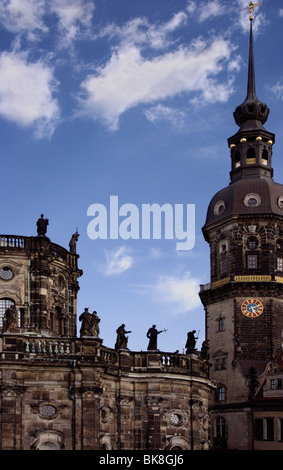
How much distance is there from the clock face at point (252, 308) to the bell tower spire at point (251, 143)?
14.3 m

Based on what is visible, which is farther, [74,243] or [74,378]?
[74,243]

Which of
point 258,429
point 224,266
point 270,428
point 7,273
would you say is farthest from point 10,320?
point 224,266

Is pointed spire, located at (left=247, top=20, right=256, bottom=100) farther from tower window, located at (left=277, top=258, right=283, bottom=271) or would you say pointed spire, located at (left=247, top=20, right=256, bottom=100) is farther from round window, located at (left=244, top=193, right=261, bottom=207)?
tower window, located at (left=277, top=258, right=283, bottom=271)

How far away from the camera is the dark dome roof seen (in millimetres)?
87625

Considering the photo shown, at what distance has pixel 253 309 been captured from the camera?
85125 millimetres

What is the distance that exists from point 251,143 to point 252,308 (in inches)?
753

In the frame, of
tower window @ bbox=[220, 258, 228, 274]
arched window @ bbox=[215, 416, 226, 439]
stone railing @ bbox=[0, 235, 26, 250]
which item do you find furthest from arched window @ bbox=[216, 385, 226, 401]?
stone railing @ bbox=[0, 235, 26, 250]

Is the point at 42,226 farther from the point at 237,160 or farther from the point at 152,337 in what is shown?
the point at 237,160

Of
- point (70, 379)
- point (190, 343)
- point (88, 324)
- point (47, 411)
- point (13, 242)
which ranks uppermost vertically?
point (13, 242)

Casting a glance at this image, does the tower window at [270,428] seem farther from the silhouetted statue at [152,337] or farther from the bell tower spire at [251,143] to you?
the silhouetted statue at [152,337]

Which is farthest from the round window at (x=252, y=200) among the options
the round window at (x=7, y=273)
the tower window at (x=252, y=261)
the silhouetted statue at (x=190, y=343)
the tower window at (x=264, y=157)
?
the round window at (x=7, y=273)

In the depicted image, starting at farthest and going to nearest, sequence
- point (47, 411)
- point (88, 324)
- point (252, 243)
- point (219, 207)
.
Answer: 1. point (219, 207)
2. point (252, 243)
3. point (88, 324)
4. point (47, 411)

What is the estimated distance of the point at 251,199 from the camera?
88.4m

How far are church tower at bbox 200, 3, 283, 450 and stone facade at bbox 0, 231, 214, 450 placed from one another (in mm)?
21940
